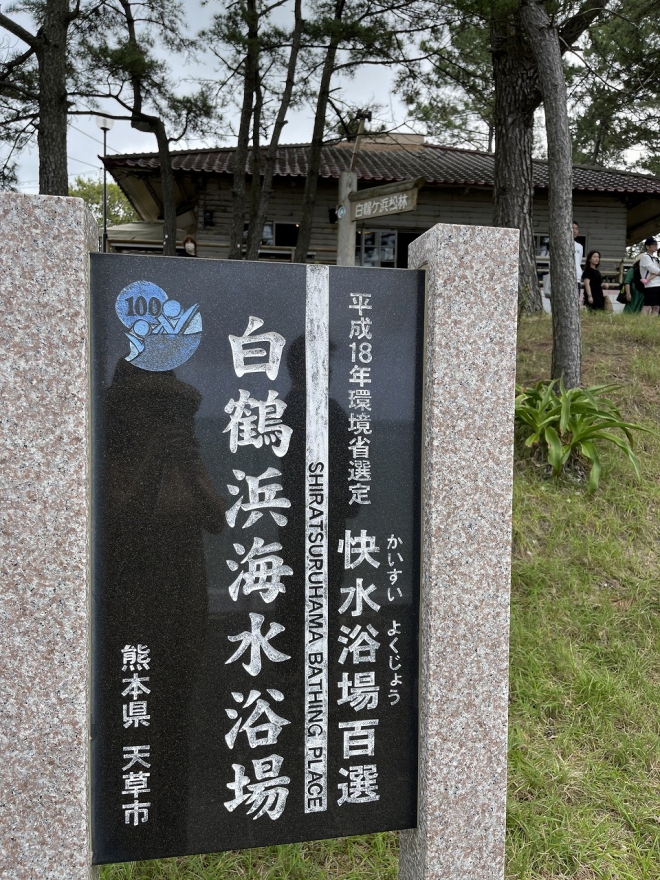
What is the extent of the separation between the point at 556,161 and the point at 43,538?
4.88m

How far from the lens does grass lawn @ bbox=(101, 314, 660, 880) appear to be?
244 centimetres

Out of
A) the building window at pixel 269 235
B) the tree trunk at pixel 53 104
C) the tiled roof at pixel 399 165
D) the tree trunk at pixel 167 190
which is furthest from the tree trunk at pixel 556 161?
the building window at pixel 269 235

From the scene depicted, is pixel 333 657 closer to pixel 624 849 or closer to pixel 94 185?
pixel 624 849

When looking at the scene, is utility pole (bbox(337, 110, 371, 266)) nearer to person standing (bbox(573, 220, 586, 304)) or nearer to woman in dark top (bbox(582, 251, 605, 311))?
person standing (bbox(573, 220, 586, 304))

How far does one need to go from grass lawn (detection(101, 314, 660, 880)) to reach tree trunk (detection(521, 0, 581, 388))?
46.2 inches

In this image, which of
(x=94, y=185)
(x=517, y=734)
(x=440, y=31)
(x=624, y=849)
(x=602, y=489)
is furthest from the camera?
(x=94, y=185)

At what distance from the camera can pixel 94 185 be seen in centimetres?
3325

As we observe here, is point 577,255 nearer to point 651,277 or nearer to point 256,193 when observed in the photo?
point 651,277

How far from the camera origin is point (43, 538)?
5.85ft

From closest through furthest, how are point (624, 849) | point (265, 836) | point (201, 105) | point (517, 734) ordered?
1. point (265, 836)
2. point (624, 849)
3. point (517, 734)
4. point (201, 105)

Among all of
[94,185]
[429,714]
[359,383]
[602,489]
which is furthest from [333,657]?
Result: [94,185]

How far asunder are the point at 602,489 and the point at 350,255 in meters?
4.43

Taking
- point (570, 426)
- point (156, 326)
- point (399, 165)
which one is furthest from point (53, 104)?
point (399, 165)

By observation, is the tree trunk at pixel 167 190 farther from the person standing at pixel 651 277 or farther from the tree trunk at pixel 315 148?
the person standing at pixel 651 277
